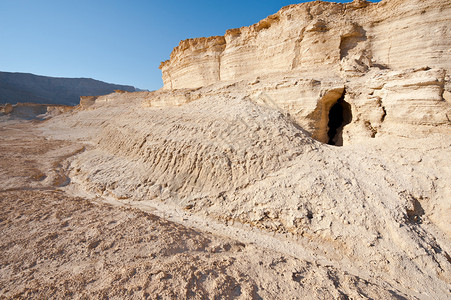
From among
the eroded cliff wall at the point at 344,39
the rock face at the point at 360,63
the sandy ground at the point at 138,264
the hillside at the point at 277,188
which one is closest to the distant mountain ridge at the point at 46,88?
the hillside at the point at 277,188

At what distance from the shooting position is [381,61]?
8500 millimetres

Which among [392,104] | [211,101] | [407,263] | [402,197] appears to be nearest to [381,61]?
[392,104]

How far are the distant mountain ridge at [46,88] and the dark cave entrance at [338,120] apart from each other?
64475 mm

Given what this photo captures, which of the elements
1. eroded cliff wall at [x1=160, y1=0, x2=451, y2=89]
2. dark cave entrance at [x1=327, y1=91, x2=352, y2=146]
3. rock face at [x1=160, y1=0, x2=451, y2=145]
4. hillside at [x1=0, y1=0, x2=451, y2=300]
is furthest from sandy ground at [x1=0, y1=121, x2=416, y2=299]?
eroded cliff wall at [x1=160, y1=0, x2=451, y2=89]

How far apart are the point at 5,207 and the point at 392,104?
33.5ft

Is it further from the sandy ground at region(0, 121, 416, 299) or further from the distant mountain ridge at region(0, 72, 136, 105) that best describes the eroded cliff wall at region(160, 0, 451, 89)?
the distant mountain ridge at region(0, 72, 136, 105)

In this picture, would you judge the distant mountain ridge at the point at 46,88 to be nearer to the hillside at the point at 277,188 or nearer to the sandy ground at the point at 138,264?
the hillside at the point at 277,188

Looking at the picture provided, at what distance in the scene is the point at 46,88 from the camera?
6097 centimetres

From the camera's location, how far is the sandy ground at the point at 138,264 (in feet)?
8.20

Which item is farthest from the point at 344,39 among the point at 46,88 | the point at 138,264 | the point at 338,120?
the point at 46,88

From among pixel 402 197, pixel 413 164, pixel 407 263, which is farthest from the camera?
pixel 413 164

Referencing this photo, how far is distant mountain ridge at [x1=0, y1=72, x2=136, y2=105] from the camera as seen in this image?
47.4 m

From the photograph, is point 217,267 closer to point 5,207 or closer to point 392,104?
point 5,207

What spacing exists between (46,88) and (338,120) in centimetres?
8213
